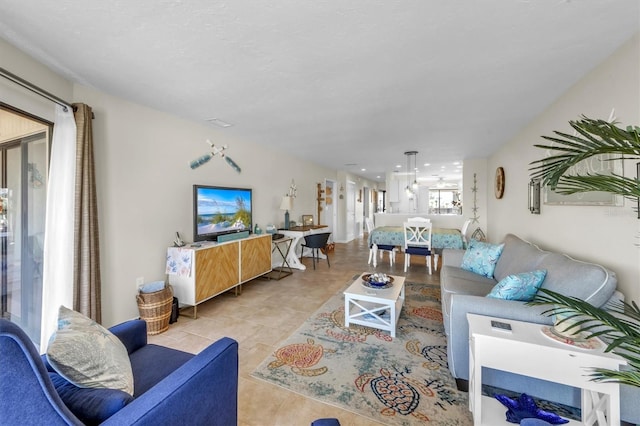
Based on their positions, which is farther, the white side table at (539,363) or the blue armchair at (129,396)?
the white side table at (539,363)

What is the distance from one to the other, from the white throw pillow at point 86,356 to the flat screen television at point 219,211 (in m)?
2.21

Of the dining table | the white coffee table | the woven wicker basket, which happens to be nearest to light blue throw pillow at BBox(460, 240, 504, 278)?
the white coffee table

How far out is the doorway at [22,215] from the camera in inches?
71.1

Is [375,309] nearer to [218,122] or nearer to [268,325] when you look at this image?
[268,325]

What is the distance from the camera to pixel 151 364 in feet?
4.46

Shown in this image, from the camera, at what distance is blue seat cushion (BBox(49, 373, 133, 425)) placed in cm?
84

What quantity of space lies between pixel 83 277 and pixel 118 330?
99 centimetres

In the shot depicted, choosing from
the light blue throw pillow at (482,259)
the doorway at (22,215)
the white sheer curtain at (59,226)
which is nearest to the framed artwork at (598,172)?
the light blue throw pillow at (482,259)

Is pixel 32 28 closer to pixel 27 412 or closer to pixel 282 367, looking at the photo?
pixel 27 412

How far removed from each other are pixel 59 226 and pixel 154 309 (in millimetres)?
1044

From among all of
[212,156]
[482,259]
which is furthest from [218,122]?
[482,259]

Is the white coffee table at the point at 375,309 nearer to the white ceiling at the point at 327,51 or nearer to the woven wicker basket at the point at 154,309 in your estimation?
the woven wicker basket at the point at 154,309

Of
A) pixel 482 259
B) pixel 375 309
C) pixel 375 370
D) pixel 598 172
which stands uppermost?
pixel 598 172

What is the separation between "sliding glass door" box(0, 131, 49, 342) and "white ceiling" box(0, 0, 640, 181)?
2.35 ft
